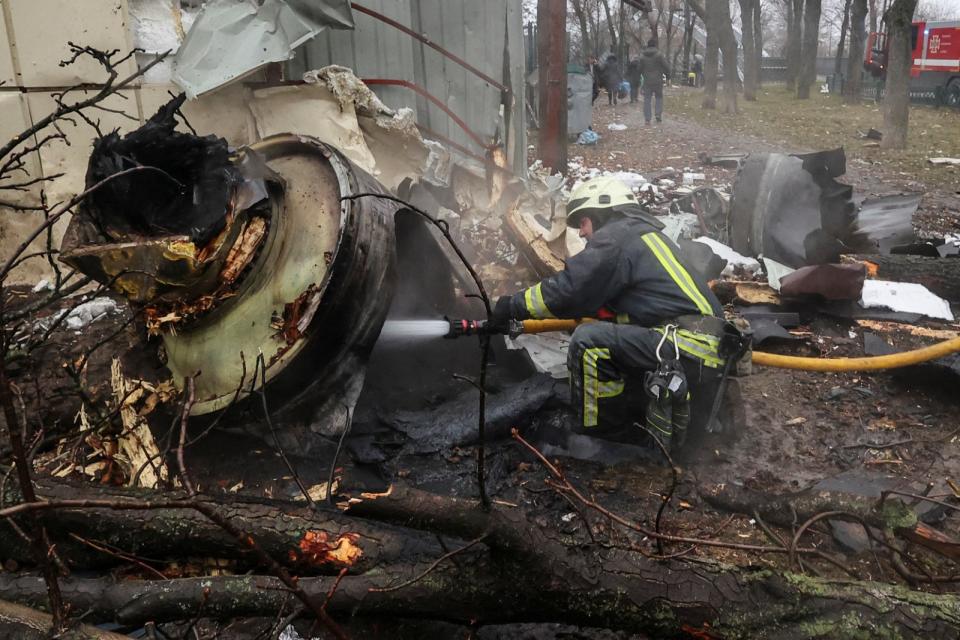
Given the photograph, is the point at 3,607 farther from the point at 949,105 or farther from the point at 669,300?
the point at 949,105

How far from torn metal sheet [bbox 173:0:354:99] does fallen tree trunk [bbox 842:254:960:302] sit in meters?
5.11

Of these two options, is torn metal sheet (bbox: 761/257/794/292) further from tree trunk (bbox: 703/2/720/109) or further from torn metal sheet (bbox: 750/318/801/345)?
tree trunk (bbox: 703/2/720/109)

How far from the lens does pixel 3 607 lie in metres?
1.86

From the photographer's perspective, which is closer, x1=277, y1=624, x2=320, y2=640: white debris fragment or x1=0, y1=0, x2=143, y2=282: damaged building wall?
x1=277, y1=624, x2=320, y2=640: white debris fragment

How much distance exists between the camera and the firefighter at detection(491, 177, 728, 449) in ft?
11.4

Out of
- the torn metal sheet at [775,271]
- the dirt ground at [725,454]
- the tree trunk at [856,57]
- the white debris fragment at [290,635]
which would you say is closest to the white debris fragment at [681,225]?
the torn metal sheet at [775,271]

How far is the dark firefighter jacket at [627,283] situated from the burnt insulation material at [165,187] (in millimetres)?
1653

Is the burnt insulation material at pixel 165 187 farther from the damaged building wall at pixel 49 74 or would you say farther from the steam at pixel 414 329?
the damaged building wall at pixel 49 74

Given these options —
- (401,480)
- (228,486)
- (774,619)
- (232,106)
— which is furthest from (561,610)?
(232,106)

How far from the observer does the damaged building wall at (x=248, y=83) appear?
5.11 meters

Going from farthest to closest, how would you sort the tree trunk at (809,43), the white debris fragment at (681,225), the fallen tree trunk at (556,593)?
the tree trunk at (809,43) → the white debris fragment at (681,225) → the fallen tree trunk at (556,593)

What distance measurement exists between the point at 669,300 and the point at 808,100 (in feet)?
69.7

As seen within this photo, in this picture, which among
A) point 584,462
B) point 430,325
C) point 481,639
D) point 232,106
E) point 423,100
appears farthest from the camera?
point 423,100

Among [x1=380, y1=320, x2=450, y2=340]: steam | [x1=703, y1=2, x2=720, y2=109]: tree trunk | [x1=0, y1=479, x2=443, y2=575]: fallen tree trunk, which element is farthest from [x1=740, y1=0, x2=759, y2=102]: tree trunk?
[x1=0, y1=479, x2=443, y2=575]: fallen tree trunk
